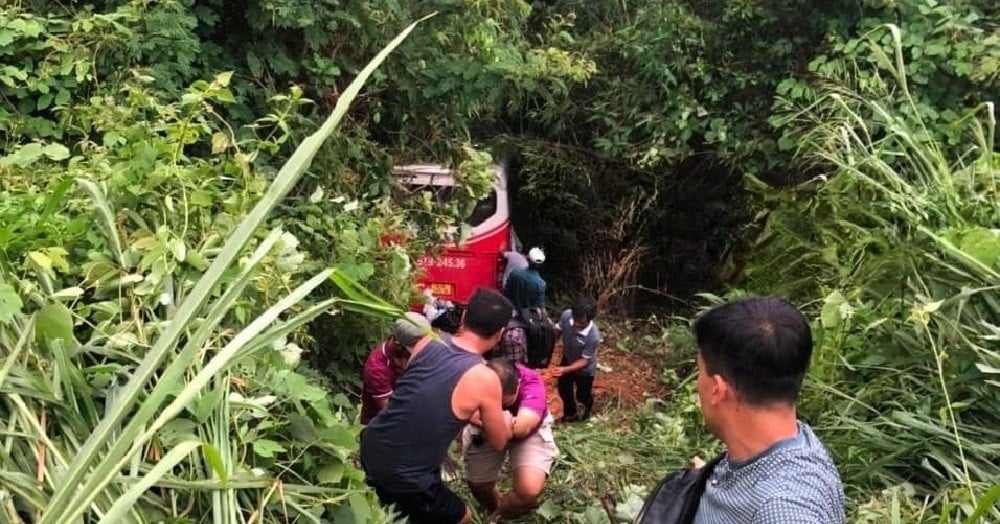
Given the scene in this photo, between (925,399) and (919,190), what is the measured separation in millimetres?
1023

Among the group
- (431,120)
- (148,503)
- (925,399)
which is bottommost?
(925,399)

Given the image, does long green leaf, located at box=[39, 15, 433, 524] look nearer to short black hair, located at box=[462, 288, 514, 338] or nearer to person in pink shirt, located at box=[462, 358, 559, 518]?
short black hair, located at box=[462, 288, 514, 338]

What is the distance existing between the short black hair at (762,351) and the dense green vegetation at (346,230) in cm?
43

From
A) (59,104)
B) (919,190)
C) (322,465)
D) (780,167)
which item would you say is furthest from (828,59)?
(322,465)

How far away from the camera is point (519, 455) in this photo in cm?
401

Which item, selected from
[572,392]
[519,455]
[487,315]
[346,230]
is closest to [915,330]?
[487,315]

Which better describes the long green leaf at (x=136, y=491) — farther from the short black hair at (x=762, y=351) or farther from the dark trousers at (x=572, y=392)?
the dark trousers at (x=572, y=392)

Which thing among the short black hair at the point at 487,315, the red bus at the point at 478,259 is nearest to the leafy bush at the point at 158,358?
the short black hair at the point at 487,315

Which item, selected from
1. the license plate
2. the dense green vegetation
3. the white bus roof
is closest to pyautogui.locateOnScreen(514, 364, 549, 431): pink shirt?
the dense green vegetation

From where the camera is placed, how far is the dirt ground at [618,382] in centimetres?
697

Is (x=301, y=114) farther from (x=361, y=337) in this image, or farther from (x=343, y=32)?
Result: (x=361, y=337)

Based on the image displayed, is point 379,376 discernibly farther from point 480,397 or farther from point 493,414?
point 480,397

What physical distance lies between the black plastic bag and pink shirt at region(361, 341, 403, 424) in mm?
2146

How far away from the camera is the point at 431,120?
4.99 meters
